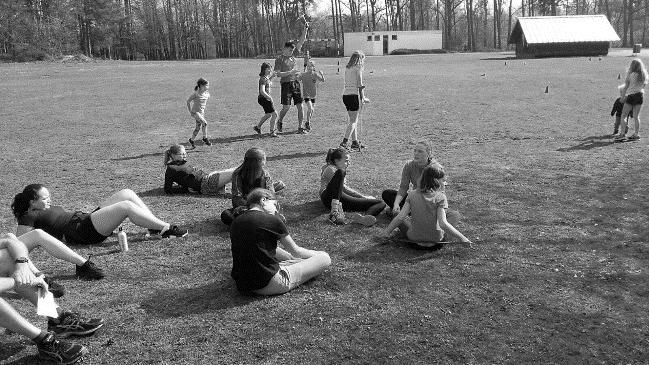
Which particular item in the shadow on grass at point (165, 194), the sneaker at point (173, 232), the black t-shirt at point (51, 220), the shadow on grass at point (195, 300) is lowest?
the shadow on grass at point (195, 300)

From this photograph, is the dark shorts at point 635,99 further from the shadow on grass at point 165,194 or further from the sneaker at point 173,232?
the sneaker at point 173,232

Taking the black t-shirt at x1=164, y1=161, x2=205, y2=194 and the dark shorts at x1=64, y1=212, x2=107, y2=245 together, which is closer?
the dark shorts at x1=64, y1=212, x2=107, y2=245

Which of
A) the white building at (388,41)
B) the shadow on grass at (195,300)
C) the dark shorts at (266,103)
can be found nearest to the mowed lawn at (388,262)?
the shadow on grass at (195,300)

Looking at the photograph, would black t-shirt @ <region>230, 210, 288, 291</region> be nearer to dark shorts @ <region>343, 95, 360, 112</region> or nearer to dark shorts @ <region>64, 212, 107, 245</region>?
dark shorts @ <region>64, 212, 107, 245</region>

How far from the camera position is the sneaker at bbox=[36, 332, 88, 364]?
4164 millimetres

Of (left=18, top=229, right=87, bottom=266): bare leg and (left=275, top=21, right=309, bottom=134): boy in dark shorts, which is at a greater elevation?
(left=275, top=21, right=309, bottom=134): boy in dark shorts

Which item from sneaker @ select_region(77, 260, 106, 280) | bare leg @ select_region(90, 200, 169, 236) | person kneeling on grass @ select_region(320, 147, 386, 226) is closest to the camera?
sneaker @ select_region(77, 260, 106, 280)

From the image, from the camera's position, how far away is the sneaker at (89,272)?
5.69 m

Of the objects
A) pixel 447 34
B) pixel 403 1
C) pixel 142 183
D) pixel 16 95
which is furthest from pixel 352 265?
pixel 403 1

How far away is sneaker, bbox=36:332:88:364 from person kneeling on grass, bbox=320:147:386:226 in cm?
389

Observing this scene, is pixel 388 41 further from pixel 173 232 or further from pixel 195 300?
pixel 195 300

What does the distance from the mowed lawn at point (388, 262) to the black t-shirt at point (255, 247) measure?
25cm

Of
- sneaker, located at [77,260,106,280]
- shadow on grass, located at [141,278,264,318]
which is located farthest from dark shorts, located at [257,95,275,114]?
shadow on grass, located at [141,278,264,318]

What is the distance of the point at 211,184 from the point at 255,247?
4.07 meters
